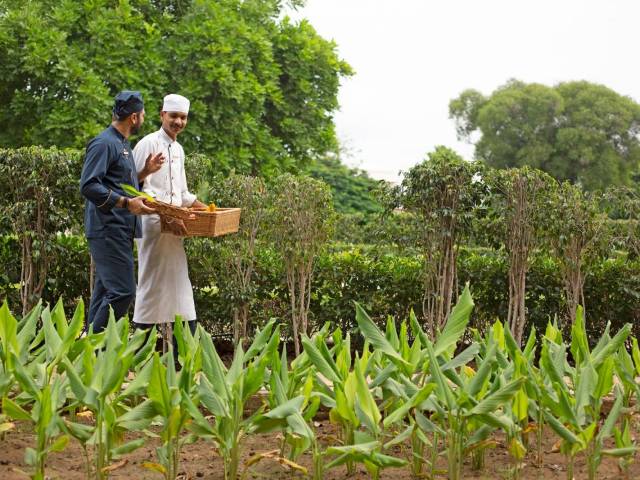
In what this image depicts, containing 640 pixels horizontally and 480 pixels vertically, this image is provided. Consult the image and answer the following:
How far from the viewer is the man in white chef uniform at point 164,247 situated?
6625 mm

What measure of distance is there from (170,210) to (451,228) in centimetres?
267

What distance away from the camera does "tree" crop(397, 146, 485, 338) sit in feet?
25.2

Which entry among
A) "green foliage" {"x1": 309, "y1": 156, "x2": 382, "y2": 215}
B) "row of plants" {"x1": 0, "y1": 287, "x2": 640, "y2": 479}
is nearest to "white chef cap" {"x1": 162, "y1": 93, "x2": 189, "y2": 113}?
"row of plants" {"x1": 0, "y1": 287, "x2": 640, "y2": 479}

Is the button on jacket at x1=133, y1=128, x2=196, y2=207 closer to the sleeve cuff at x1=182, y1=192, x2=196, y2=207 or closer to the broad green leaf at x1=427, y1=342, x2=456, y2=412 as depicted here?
the sleeve cuff at x1=182, y1=192, x2=196, y2=207

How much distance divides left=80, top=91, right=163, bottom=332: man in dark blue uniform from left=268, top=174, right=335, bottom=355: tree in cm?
161

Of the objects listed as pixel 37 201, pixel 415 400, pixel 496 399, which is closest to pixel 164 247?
pixel 37 201

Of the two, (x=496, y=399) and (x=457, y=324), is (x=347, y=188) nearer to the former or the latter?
(x=457, y=324)

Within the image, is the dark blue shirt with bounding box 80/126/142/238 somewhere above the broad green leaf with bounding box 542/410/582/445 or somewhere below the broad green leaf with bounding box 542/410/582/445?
above

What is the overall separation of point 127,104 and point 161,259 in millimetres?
1124

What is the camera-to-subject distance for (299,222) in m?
7.77

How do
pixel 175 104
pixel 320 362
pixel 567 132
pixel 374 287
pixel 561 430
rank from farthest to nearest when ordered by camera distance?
pixel 567 132 < pixel 374 287 < pixel 175 104 < pixel 320 362 < pixel 561 430

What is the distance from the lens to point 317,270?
Result: 8555 millimetres

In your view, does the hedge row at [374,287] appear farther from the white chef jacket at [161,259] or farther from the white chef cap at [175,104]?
the white chef cap at [175,104]

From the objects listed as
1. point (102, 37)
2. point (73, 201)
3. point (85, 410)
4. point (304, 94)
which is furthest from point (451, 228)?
point (304, 94)
